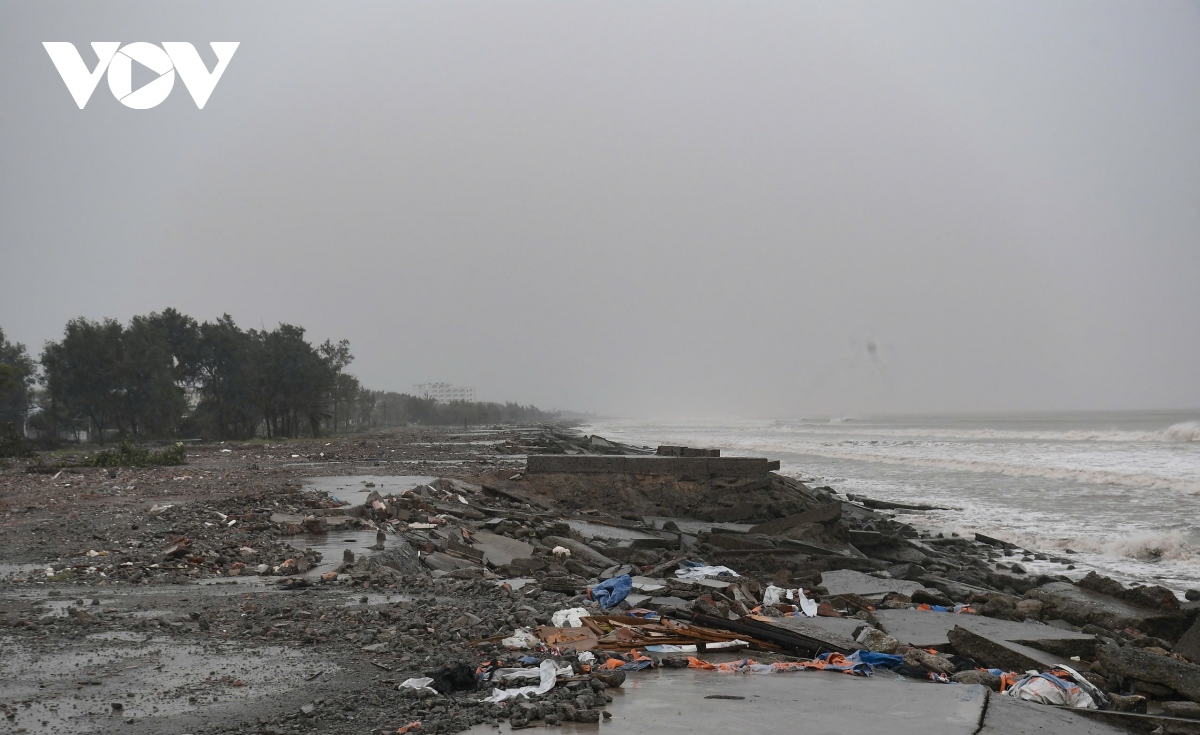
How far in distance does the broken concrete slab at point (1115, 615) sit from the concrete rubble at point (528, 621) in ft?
0.10

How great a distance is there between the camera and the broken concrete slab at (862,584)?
1002 centimetres

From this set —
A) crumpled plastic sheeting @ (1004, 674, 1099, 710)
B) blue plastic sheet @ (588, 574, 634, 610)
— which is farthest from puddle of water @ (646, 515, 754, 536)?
crumpled plastic sheeting @ (1004, 674, 1099, 710)

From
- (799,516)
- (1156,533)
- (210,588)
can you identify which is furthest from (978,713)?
(1156,533)

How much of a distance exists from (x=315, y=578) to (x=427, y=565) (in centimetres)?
203

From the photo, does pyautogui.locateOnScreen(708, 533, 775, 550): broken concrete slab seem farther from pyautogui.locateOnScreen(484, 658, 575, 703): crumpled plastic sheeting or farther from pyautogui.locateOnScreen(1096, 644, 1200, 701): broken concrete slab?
pyautogui.locateOnScreen(484, 658, 575, 703): crumpled plastic sheeting

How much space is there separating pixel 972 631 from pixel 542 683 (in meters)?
4.02

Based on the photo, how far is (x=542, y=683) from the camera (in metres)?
5.13

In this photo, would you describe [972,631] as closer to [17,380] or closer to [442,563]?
[442,563]

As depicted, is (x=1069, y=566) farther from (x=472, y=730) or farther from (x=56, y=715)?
(x=56, y=715)

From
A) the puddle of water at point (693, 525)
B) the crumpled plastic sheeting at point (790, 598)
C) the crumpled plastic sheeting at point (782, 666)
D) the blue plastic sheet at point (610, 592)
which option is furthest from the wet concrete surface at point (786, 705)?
the puddle of water at point (693, 525)

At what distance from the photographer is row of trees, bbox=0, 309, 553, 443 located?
48.8 m

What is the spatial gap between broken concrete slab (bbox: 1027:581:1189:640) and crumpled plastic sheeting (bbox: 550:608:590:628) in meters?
5.75

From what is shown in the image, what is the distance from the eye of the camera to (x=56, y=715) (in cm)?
452

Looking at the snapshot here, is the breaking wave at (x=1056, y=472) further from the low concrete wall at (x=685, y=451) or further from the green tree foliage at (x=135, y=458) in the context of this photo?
the green tree foliage at (x=135, y=458)
